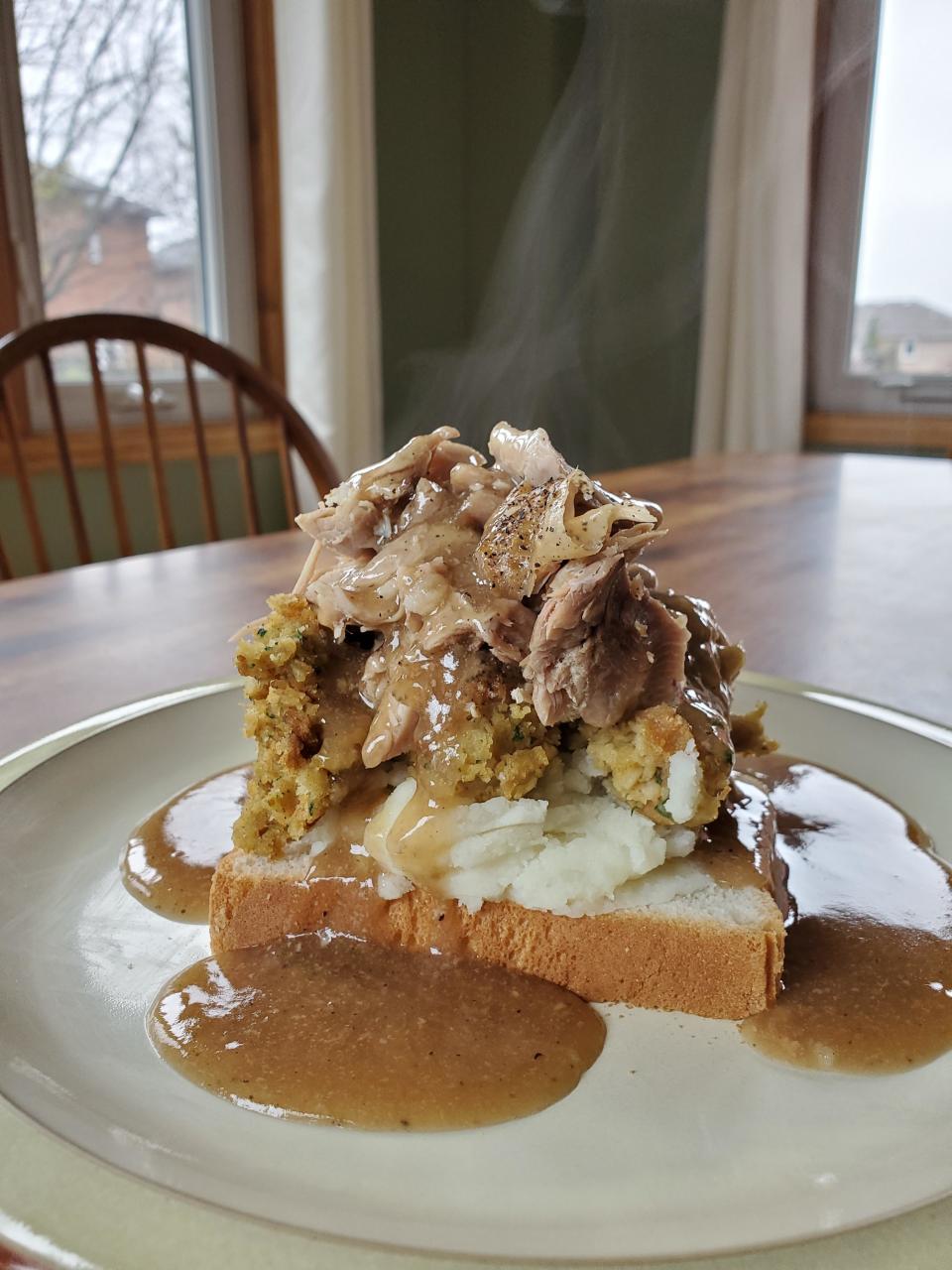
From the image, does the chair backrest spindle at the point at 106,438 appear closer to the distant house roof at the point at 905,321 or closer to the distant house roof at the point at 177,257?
the distant house roof at the point at 177,257

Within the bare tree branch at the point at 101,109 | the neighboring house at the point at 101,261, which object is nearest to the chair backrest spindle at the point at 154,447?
the neighboring house at the point at 101,261

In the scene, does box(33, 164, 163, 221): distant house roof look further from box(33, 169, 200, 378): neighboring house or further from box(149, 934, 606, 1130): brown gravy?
box(149, 934, 606, 1130): brown gravy

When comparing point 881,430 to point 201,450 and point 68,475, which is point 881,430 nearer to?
point 201,450

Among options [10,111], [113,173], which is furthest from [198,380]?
[10,111]

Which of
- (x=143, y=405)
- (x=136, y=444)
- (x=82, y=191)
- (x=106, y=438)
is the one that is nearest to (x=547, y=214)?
(x=82, y=191)

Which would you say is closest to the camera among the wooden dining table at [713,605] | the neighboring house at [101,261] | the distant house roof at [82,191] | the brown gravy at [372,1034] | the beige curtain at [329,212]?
the brown gravy at [372,1034]

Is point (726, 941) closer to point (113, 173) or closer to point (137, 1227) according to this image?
point (137, 1227)
